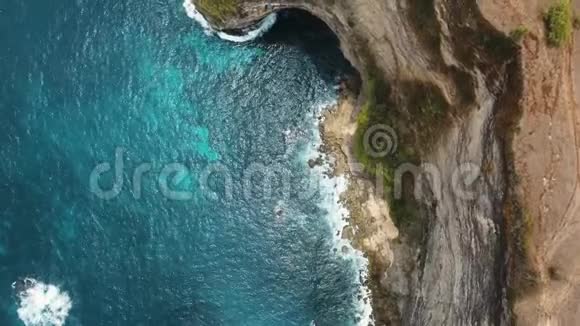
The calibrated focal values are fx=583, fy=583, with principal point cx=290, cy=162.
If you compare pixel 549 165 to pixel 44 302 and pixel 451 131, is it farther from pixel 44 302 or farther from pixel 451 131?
pixel 44 302

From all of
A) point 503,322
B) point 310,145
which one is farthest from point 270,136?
point 503,322

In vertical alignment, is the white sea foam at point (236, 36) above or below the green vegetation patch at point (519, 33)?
above

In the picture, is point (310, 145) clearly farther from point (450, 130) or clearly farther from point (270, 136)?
point (450, 130)

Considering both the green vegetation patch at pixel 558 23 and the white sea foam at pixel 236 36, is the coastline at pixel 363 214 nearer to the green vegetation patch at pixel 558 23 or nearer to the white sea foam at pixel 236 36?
the white sea foam at pixel 236 36

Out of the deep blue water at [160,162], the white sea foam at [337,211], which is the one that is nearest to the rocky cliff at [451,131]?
the white sea foam at [337,211]

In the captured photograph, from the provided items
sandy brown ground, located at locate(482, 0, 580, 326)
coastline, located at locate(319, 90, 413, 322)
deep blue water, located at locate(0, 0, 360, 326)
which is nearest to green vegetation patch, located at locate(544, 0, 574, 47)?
sandy brown ground, located at locate(482, 0, 580, 326)
